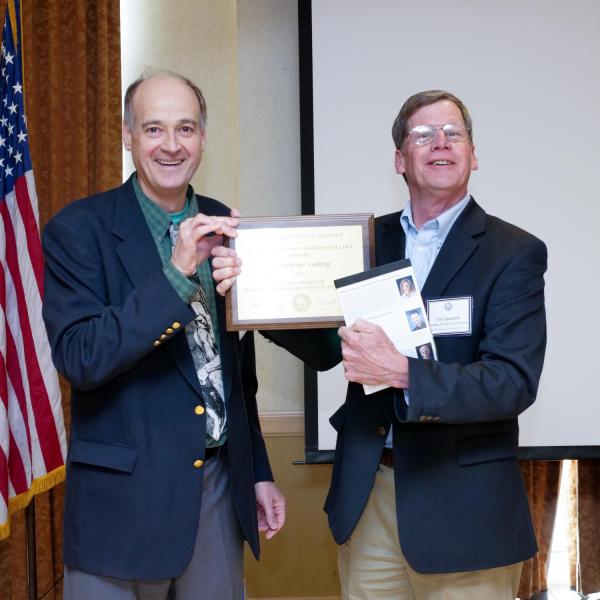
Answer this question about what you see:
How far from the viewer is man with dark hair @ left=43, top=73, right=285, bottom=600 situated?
189cm

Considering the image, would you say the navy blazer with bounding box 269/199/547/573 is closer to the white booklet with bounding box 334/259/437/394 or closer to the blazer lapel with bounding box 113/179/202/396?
the white booklet with bounding box 334/259/437/394

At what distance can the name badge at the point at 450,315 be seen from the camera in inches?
84.2

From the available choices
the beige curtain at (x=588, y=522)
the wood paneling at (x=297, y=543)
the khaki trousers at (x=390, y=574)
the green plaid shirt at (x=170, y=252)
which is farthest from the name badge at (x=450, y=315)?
the beige curtain at (x=588, y=522)

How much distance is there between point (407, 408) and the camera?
1989 millimetres

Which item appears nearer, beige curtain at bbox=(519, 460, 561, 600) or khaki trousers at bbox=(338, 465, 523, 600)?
khaki trousers at bbox=(338, 465, 523, 600)

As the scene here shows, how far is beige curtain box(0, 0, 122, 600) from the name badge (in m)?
2.42

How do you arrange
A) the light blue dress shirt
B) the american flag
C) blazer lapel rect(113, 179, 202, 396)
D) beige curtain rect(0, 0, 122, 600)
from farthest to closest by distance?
beige curtain rect(0, 0, 122, 600)
the american flag
the light blue dress shirt
blazer lapel rect(113, 179, 202, 396)

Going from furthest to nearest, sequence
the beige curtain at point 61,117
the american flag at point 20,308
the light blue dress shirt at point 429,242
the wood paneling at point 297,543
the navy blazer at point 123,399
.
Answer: the wood paneling at point 297,543 → the beige curtain at point 61,117 → the american flag at point 20,308 → the light blue dress shirt at point 429,242 → the navy blazer at point 123,399

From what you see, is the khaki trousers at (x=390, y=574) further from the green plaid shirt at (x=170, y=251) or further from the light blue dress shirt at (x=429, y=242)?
the green plaid shirt at (x=170, y=251)

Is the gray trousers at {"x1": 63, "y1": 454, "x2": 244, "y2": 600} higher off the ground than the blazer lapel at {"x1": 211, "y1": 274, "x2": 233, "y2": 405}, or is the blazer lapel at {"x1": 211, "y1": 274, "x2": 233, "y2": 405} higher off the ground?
the blazer lapel at {"x1": 211, "y1": 274, "x2": 233, "y2": 405}

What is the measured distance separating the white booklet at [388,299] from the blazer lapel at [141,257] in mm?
431

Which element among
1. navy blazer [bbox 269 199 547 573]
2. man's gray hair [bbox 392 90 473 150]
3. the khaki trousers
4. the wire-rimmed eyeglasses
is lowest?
the khaki trousers

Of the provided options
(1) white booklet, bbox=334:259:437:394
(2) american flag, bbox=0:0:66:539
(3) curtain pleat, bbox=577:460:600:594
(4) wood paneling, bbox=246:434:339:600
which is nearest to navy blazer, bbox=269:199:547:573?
(1) white booklet, bbox=334:259:437:394

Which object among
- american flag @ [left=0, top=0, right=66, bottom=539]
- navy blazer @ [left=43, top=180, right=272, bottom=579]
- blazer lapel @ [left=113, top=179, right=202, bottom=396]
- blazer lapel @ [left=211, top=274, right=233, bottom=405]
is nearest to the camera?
navy blazer @ [left=43, top=180, right=272, bottom=579]
